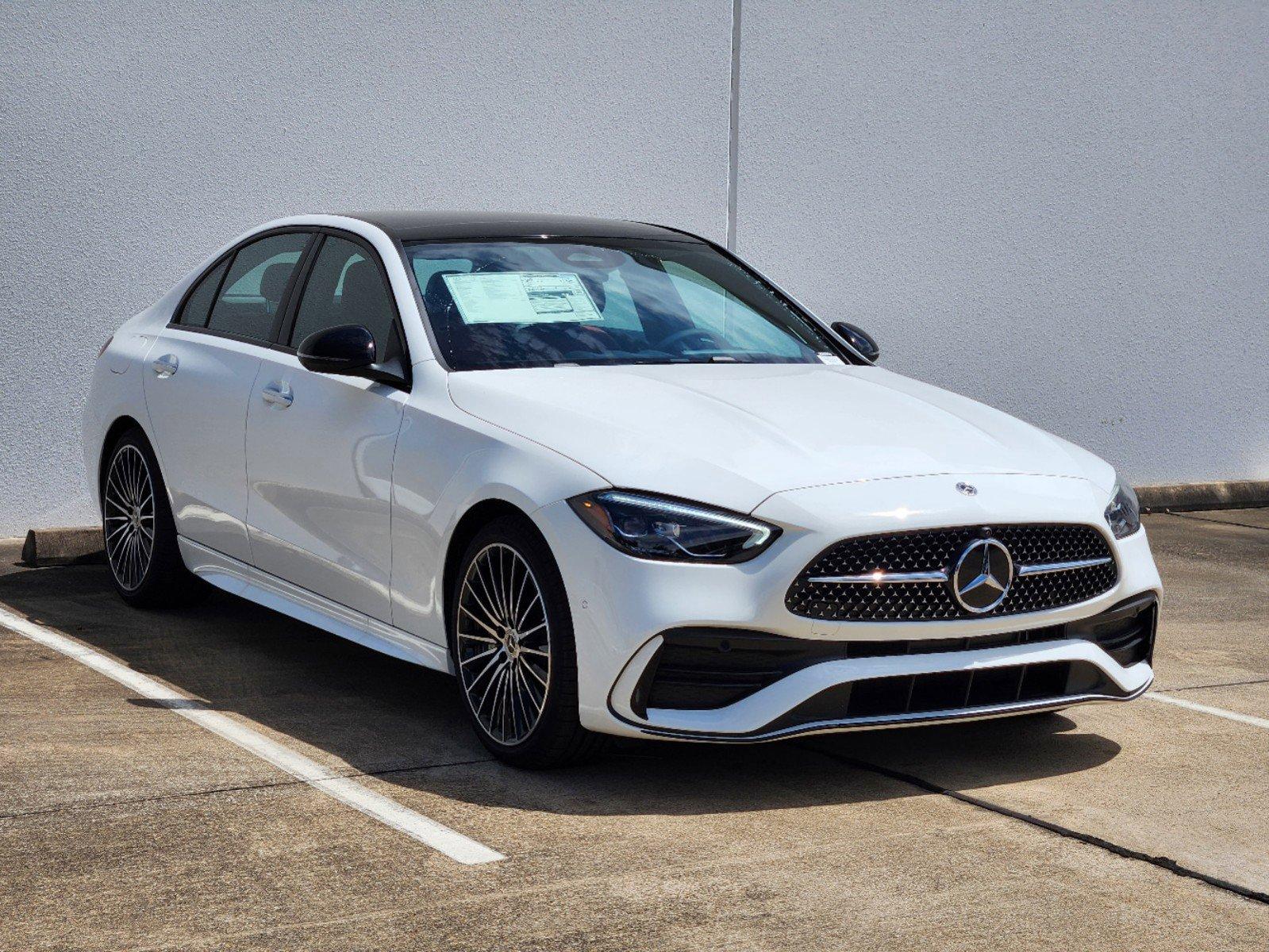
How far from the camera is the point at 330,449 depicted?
18.9 feet

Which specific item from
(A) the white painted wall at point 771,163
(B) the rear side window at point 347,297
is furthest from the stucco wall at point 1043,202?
(B) the rear side window at point 347,297

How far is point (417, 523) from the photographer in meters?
5.33

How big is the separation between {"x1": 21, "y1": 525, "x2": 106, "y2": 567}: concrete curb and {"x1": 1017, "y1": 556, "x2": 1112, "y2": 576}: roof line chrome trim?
17.3 ft

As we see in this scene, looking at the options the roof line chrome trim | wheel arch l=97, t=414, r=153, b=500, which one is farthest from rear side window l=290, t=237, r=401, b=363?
the roof line chrome trim

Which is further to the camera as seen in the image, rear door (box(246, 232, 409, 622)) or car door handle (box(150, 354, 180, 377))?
car door handle (box(150, 354, 180, 377))

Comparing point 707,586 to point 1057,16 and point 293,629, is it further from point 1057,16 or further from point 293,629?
point 1057,16

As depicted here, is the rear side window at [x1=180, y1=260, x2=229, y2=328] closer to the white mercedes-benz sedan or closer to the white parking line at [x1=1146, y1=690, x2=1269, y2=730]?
the white mercedes-benz sedan

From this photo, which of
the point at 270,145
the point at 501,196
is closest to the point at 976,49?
the point at 501,196

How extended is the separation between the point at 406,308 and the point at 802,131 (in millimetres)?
5336

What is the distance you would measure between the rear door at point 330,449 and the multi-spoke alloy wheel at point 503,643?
1.51 ft

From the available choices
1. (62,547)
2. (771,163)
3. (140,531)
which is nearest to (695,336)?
(140,531)

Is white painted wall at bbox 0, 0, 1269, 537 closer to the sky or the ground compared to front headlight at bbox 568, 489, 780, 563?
closer to the sky

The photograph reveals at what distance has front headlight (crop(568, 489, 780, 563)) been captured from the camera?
4637 mm

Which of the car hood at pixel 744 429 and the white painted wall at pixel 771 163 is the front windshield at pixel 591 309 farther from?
the white painted wall at pixel 771 163
